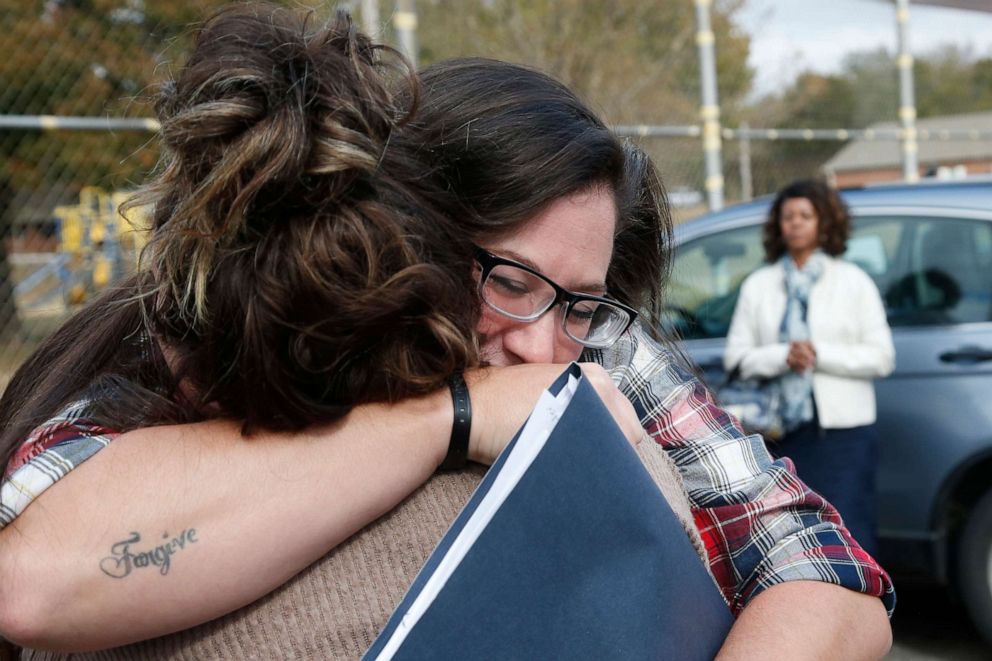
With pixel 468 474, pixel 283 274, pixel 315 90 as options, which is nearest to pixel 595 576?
pixel 468 474

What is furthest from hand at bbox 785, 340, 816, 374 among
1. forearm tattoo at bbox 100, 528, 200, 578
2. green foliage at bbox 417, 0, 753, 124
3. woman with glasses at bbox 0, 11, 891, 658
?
green foliage at bbox 417, 0, 753, 124

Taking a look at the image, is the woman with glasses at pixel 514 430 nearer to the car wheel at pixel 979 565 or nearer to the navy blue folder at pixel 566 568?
the navy blue folder at pixel 566 568

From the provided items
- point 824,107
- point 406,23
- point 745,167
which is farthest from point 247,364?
point 824,107

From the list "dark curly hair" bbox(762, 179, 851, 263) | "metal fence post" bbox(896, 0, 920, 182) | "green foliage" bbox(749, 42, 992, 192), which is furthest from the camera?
"metal fence post" bbox(896, 0, 920, 182)

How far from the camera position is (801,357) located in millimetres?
4078

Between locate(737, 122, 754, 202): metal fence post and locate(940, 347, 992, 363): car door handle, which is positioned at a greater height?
locate(737, 122, 754, 202): metal fence post

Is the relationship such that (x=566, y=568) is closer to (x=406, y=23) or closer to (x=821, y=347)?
(x=821, y=347)

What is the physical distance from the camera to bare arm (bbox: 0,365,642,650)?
876 millimetres

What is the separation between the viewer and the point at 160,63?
1.27m

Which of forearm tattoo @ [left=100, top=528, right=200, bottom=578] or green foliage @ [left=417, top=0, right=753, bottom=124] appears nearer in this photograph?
forearm tattoo @ [left=100, top=528, right=200, bottom=578]

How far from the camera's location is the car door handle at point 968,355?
3916 millimetres

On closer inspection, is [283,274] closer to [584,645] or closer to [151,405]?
[151,405]

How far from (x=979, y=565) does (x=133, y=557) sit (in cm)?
392

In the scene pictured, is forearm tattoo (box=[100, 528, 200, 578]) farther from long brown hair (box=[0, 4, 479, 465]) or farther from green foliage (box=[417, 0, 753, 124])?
green foliage (box=[417, 0, 753, 124])
